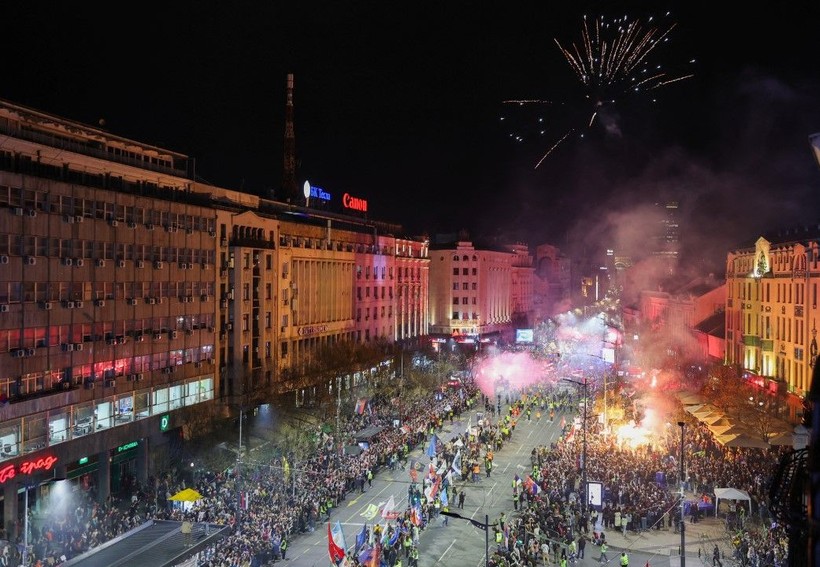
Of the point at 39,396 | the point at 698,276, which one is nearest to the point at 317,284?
the point at 39,396

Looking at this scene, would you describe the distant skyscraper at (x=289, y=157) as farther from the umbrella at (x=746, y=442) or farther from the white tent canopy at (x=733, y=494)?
the white tent canopy at (x=733, y=494)

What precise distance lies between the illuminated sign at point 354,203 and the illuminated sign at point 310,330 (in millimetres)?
18329

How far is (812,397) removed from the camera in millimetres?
6699

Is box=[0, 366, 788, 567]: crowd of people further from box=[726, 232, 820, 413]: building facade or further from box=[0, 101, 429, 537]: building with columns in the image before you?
box=[726, 232, 820, 413]: building facade

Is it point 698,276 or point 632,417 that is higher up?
point 698,276

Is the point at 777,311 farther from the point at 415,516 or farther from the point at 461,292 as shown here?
the point at 461,292

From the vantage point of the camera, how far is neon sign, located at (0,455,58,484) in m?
31.9

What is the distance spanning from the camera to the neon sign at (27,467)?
31.9 metres

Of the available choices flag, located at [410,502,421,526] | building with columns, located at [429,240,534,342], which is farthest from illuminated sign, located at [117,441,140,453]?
building with columns, located at [429,240,534,342]

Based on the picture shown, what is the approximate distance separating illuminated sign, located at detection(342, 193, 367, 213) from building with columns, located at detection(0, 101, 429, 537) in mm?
18982

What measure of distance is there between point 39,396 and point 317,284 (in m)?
37.7

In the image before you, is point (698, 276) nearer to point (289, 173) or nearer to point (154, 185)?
point (289, 173)

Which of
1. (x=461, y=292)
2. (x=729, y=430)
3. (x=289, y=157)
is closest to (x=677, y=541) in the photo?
(x=729, y=430)

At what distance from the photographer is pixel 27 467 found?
33.4 meters
